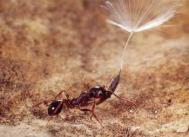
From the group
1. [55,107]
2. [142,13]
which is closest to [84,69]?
[142,13]

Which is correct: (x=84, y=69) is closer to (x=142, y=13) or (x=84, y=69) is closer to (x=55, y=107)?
(x=142, y=13)

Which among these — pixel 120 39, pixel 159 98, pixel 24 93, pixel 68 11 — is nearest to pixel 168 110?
pixel 159 98

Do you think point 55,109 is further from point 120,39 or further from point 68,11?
point 68,11

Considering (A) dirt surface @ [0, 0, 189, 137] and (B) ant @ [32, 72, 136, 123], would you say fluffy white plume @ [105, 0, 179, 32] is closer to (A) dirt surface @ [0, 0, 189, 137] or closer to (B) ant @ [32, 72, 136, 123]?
(A) dirt surface @ [0, 0, 189, 137]

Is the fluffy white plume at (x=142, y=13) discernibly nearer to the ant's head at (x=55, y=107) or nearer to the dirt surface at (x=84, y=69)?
the dirt surface at (x=84, y=69)

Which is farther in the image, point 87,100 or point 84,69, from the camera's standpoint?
point 84,69

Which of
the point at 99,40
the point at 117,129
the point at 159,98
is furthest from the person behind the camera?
the point at 99,40

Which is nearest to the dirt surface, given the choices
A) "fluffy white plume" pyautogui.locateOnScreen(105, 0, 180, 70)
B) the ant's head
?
the ant's head
